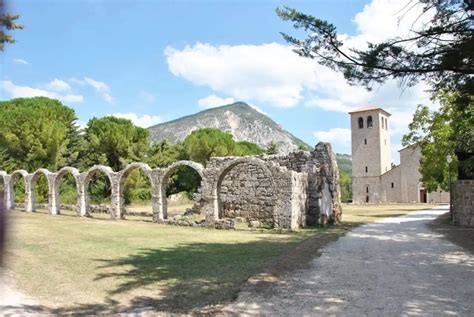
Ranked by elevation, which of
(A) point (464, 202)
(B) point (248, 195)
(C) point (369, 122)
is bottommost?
(A) point (464, 202)

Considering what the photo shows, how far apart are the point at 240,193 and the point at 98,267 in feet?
37.1

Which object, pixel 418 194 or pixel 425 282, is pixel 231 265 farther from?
pixel 418 194

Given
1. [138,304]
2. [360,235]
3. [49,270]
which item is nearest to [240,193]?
[360,235]

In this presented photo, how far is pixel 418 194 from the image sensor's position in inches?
2088

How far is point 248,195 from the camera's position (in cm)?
1847

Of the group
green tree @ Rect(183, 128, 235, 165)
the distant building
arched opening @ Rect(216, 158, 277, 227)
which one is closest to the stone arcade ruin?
arched opening @ Rect(216, 158, 277, 227)

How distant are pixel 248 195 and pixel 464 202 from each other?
8.25m

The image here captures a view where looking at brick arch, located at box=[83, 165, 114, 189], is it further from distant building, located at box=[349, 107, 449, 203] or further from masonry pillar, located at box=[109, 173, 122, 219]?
distant building, located at box=[349, 107, 449, 203]

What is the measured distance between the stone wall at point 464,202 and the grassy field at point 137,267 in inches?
203

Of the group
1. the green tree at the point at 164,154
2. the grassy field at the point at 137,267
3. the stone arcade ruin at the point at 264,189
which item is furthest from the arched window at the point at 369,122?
the grassy field at the point at 137,267

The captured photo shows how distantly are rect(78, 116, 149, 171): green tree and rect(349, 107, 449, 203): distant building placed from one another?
31192 mm

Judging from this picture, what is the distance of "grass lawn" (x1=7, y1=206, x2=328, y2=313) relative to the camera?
5855 mm

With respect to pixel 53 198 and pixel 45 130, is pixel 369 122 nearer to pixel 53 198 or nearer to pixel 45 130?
pixel 45 130

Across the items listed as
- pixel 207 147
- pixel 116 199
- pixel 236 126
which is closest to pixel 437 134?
pixel 116 199
